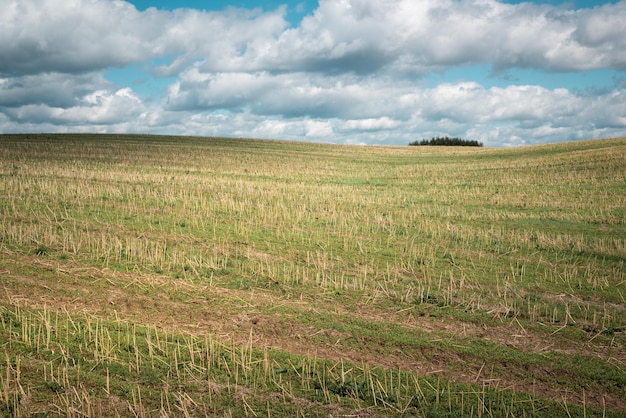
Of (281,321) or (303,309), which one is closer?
(281,321)

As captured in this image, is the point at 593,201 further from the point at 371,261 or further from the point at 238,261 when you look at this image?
the point at 238,261

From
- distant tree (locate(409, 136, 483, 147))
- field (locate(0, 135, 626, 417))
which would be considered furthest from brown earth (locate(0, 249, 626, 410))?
distant tree (locate(409, 136, 483, 147))

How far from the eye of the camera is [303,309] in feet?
31.9

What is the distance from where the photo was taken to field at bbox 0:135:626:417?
6.58 meters

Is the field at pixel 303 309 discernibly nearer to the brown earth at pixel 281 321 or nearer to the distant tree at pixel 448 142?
the brown earth at pixel 281 321

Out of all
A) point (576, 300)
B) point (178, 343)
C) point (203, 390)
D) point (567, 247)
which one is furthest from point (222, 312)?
point (567, 247)

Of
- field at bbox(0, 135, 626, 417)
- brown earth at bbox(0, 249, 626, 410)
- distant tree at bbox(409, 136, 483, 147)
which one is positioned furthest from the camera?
distant tree at bbox(409, 136, 483, 147)

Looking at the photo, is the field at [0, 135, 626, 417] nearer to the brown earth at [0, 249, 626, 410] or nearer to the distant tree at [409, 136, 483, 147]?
the brown earth at [0, 249, 626, 410]

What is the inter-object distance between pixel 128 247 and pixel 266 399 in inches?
326

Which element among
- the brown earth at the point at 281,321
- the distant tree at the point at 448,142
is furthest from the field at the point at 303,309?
the distant tree at the point at 448,142

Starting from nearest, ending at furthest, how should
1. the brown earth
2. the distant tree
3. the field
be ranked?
the field, the brown earth, the distant tree

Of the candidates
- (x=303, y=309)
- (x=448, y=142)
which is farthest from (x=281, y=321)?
(x=448, y=142)

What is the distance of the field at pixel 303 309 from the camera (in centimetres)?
658

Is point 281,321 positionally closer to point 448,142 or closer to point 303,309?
point 303,309
